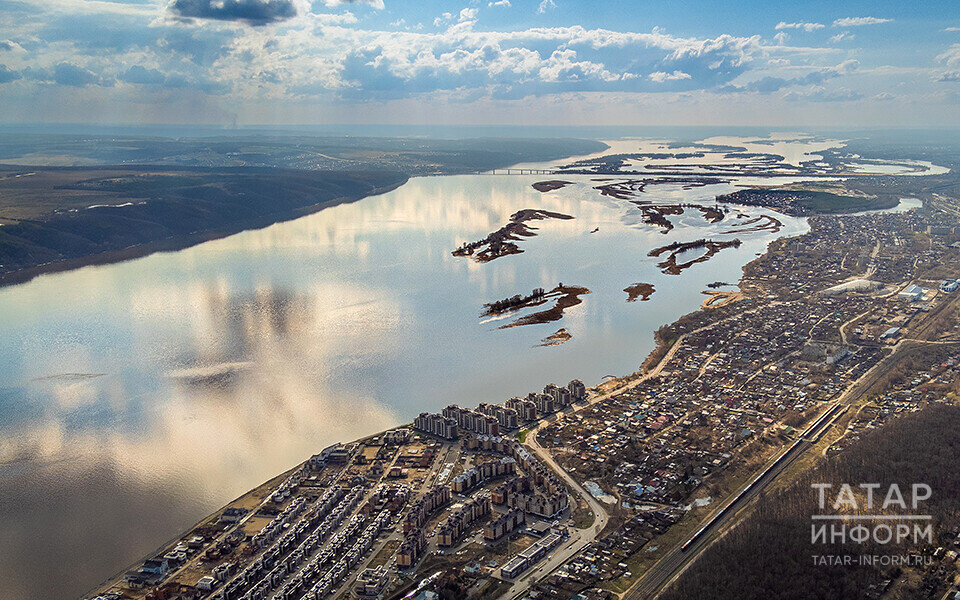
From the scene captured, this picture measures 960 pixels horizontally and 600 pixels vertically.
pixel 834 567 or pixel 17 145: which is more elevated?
pixel 17 145

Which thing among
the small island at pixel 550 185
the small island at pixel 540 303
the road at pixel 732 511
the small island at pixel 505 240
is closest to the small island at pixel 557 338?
the small island at pixel 540 303

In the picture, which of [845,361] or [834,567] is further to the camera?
[845,361]

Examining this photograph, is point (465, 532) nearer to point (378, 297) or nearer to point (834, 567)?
point (834, 567)

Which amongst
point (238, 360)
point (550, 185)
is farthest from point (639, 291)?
point (550, 185)

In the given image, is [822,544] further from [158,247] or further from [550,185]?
[550,185]

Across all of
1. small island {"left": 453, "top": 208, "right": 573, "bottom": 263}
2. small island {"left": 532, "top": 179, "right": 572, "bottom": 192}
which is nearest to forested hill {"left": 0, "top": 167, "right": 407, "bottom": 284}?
small island {"left": 532, "top": 179, "right": 572, "bottom": 192}

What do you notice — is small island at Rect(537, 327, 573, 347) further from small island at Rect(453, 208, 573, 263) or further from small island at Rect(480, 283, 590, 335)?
small island at Rect(453, 208, 573, 263)

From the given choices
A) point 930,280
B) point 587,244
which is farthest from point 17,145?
point 930,280

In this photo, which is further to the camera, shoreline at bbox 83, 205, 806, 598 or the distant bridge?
the distant bridge
